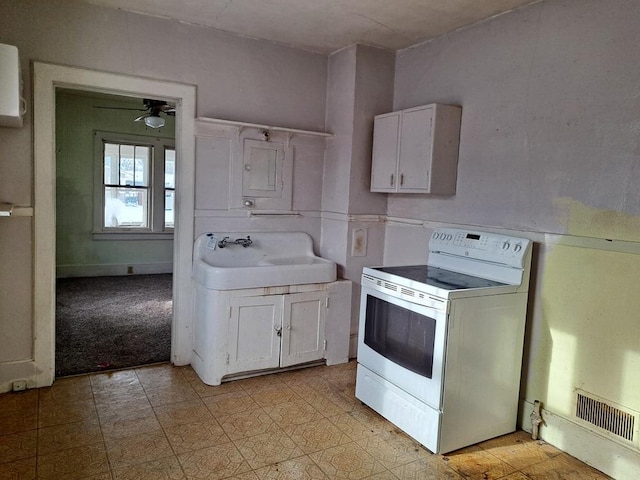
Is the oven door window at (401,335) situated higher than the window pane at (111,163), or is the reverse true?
the window pane at (111,163)

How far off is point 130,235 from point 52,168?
3.98m

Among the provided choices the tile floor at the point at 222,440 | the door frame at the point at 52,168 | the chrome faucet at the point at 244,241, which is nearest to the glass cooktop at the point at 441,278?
the tile floor at the point at 222,440

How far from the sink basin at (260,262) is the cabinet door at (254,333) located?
137mm

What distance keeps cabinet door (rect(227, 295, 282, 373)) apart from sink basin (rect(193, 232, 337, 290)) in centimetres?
14

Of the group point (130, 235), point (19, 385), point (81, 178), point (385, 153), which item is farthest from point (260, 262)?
point (81, 178)

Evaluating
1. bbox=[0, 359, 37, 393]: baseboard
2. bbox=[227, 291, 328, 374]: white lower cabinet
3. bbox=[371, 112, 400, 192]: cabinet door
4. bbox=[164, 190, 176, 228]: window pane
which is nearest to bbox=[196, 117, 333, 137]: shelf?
bbox=[371, 112, 400, 192]: cabinet door

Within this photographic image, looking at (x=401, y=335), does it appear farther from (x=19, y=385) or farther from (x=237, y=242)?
(x=19, y=385)

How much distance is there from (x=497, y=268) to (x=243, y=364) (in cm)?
181

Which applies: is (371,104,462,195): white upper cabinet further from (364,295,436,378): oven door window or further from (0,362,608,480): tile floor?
(0,362,608,480): tile floor

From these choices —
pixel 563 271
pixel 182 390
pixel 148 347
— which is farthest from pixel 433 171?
pixel 148 347

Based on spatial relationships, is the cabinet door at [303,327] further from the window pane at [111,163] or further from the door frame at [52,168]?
the window pane at [111,163]

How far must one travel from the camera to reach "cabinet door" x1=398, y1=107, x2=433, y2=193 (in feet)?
10.3

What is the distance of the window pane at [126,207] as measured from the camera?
6773mm

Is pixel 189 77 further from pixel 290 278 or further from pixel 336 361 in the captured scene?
pixel 336 361
